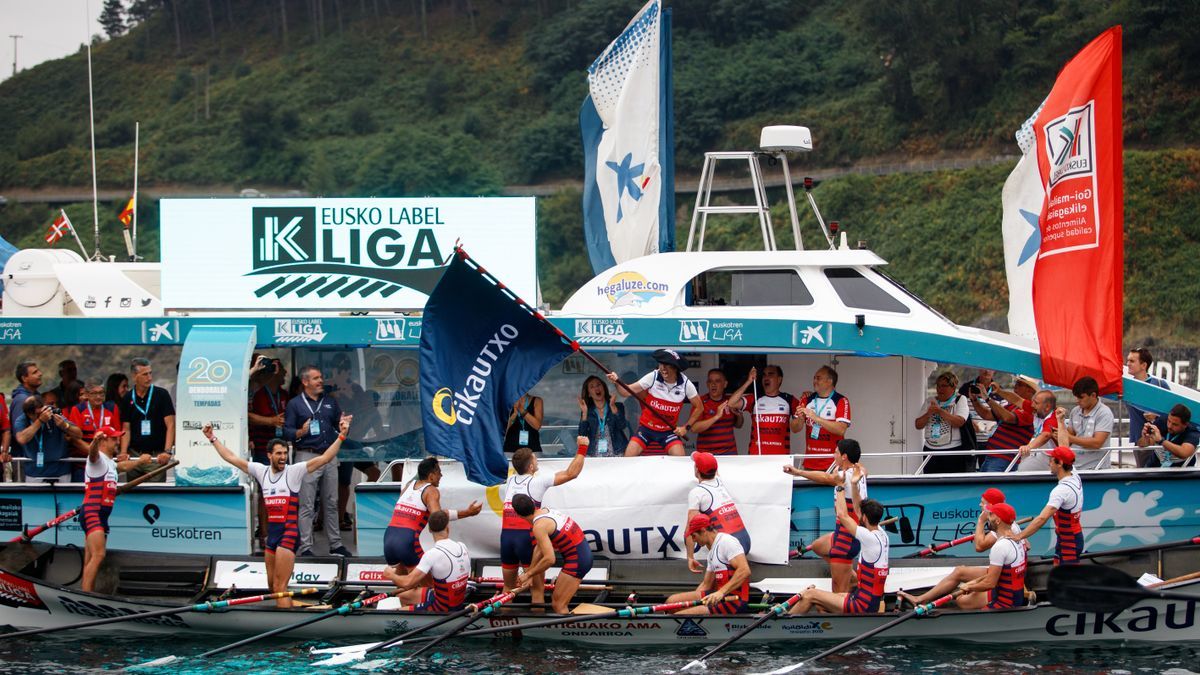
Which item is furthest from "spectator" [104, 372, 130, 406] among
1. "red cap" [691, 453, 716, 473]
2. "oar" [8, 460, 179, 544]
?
"red cap" [691, 453, 716, 473]

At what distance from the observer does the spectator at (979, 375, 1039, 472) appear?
46.8 ft

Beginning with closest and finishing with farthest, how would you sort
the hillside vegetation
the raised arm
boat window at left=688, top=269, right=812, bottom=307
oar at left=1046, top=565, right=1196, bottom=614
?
1. oar at left=1046, top=565, right=1196, bottom=614
2. the raised arm
3. boat window at left=688, top=269, right=812, bottom=307
4. the hillside vegetation

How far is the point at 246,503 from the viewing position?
13984 mm

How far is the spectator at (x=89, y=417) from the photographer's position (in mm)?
14266

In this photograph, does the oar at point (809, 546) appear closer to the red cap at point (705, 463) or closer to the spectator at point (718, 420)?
the spectator at point (718, 420)

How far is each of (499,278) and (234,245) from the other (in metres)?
2.92

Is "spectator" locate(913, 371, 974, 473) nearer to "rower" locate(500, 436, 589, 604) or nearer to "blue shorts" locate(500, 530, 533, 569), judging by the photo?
"rower" locate(500, 436, 589, 604)

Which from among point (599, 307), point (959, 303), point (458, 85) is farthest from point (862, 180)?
point (599, 307)

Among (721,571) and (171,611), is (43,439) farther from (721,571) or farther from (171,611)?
(721,571)

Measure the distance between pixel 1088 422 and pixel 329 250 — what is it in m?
8.11

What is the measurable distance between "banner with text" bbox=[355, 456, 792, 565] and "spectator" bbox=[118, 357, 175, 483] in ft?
8.37

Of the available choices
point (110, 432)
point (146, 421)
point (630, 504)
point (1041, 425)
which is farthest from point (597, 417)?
point (110, 432)

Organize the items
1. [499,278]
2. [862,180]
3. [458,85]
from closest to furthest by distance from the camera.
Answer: [499,278]
[862,180]
[458,85]

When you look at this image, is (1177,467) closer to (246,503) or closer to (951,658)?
(951,658)
